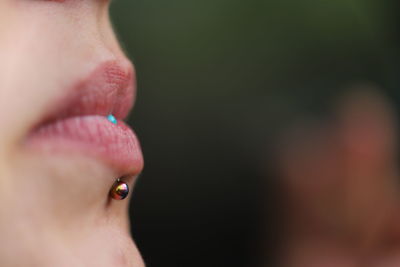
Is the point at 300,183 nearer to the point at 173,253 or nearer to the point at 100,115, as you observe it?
the point at 173,253

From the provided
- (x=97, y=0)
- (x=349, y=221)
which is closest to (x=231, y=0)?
(x=349, y=221)

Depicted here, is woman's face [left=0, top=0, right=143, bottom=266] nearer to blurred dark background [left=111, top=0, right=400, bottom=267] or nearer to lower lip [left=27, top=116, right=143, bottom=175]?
lower lip [left=27, top=116, right=143, bottom=175]

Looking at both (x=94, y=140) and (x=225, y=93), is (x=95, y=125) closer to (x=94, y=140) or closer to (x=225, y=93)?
(x=94, y=140)

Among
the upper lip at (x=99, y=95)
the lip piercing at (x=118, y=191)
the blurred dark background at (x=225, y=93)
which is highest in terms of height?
the upper lip at (x=99, y=95)

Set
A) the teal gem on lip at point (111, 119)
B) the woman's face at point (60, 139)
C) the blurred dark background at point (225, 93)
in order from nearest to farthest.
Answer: the woman's face at point (60, 139), the teal gem on lip at point (111, 119), the blurred dark background at point (225, 93)

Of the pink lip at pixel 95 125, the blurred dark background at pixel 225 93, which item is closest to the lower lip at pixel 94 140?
the pink lip at pixel 95 125

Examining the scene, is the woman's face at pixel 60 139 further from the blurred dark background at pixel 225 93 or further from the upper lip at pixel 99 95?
the blurred dark background at pixel 225 93

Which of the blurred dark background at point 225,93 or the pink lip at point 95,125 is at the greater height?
the pink lip at point 95,125

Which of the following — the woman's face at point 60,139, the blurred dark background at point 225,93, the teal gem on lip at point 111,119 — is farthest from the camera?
the blurred dark background at point 225,93
